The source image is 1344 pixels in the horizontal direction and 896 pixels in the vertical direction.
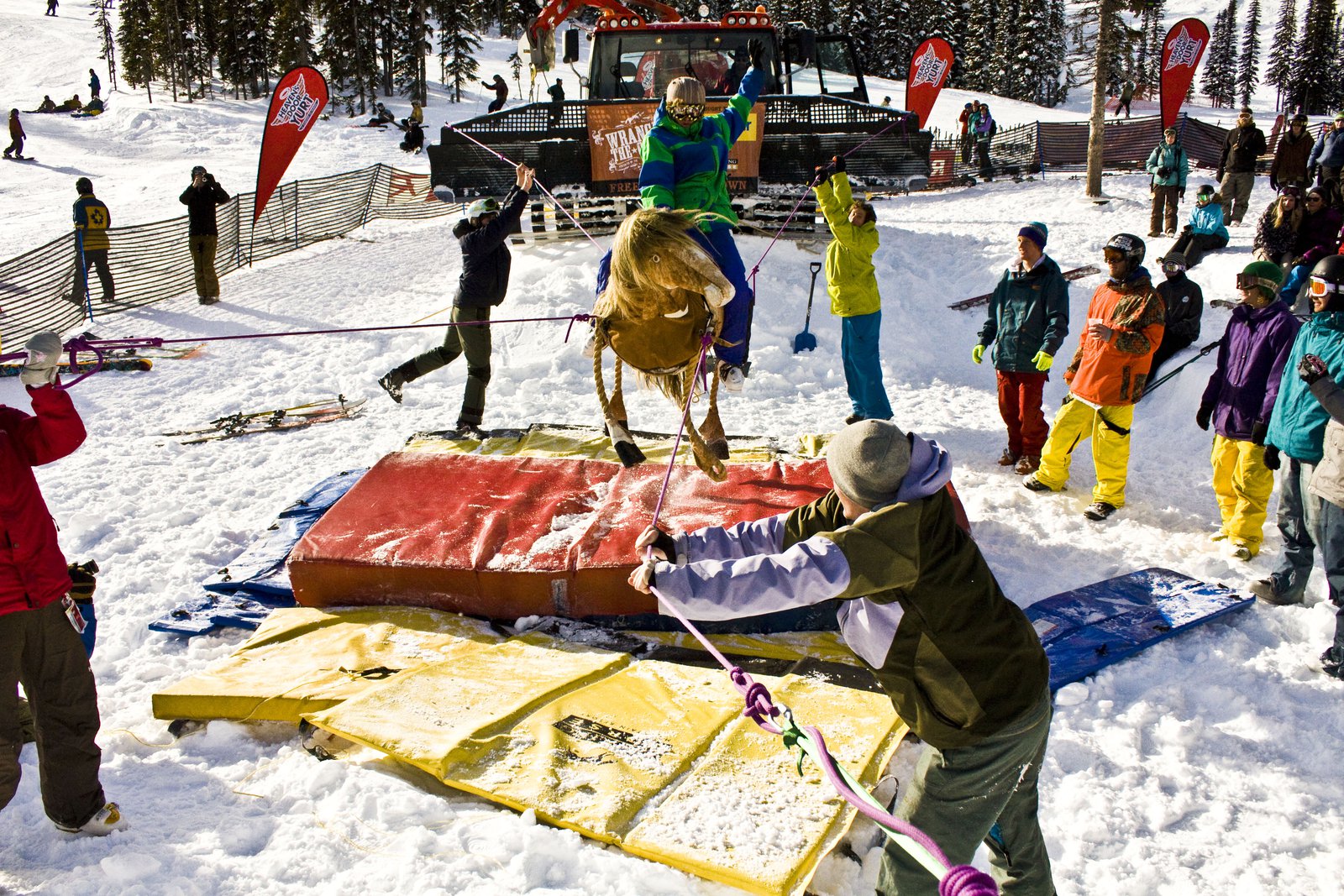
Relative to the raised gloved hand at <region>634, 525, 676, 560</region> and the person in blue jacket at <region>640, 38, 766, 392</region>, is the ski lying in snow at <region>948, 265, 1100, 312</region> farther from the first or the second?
the raised gloved hand at <region>634, 525, 676, 560</region>

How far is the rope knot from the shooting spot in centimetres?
173

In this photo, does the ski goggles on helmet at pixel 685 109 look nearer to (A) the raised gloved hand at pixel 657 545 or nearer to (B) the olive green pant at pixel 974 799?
(A) the raised gloved hand at pixel 657 545

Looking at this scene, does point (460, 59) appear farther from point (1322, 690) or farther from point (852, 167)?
point (1322, 690)

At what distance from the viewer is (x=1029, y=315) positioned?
6.04 metres

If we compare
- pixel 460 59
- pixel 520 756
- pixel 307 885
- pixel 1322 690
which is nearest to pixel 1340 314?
pixel 1322 690

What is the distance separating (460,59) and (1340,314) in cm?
4330

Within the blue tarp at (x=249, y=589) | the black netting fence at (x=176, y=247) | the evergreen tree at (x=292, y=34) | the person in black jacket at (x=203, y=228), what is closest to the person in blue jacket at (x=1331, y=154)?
the blue tarp at (x=249, y=589)

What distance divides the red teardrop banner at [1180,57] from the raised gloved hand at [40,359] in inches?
569

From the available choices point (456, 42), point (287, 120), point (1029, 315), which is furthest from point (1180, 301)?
point (456, 42)

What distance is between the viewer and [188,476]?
6.28 m

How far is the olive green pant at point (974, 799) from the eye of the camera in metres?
2.29

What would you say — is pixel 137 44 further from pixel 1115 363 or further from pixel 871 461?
pixel 871 461

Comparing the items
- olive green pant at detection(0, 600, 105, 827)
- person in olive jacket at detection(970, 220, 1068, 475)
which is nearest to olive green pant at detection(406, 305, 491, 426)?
Answer: person in olive jacket at detection(970, 220, 1068, 475)

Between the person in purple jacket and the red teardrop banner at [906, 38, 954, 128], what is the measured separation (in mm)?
10691
